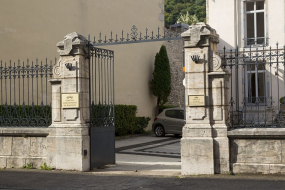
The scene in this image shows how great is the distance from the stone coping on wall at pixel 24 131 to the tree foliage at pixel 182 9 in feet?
150

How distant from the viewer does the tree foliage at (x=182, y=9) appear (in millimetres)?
55812

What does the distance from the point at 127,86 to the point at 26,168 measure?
12.5m

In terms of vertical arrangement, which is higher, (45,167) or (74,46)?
(74,46)

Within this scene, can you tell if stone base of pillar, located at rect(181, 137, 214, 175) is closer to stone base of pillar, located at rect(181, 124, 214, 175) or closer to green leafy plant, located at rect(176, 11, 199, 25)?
stone base of pillar, located at rect(181, 124, 214, 175)

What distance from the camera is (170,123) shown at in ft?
67.4

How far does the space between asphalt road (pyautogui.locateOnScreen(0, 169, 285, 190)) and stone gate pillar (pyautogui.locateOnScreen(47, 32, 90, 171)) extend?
524 mm

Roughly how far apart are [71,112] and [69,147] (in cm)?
81

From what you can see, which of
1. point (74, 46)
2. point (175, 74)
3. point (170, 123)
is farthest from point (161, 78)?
point (74, 46)

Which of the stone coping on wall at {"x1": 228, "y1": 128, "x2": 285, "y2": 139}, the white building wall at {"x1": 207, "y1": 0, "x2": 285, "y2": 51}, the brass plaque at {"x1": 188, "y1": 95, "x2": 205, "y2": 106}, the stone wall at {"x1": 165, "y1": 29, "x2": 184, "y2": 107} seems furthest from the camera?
the stone wall at {"x1": 165, "y1": 29, "x2": 184, "y2": 107}

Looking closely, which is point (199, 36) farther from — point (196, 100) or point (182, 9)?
point (182, 9)

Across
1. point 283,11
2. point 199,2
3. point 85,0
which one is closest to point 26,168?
point 85,0

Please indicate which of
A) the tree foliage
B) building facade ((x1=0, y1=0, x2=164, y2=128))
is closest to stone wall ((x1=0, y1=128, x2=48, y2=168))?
building facade ((x1=0, y1=0, x2=164, y2=128))

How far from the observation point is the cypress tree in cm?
2478

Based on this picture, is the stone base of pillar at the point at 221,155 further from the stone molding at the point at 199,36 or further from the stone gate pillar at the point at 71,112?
the stone gate pillar at the point at 71,112
